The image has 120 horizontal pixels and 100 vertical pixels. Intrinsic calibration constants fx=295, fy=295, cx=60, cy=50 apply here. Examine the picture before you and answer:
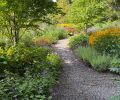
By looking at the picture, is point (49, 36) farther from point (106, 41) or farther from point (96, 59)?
point (96, 59)

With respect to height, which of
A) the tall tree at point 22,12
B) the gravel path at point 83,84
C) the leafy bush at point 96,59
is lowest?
the gravel path at point 83,84

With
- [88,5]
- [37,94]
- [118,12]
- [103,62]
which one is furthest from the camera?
[118,12]

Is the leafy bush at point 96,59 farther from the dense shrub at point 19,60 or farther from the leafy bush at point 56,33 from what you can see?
the leafy bush at point 56,33

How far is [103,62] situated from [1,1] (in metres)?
4.18

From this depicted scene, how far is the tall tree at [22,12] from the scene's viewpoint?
1028 centimetres

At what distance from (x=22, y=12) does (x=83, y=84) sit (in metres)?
3.62

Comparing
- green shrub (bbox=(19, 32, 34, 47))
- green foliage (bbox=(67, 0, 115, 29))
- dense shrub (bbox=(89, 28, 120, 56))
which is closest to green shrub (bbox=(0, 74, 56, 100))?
dense shrub (bbox=(89, 28, 120, 56))

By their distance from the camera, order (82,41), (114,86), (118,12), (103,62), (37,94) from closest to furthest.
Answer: (37,94)
(114,86)
(103,62)
(82,41)
(118,12)

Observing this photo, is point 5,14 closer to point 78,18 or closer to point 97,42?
point 97,42

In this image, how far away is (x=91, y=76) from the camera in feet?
32.9

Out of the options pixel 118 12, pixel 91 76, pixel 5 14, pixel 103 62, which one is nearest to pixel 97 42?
pixel 103 62

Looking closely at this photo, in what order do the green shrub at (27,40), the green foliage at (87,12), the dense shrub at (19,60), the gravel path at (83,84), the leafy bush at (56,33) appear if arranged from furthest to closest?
the leafy bush at (56,33) < the green foliage at (87,12) < the green shrub at (27,40) < the dense shrub at (19,60) < the gravel path at (83,84)

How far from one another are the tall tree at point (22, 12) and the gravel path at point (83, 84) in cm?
222

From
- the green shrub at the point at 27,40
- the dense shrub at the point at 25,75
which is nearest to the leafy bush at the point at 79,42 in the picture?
the green shrub at the point at 27,40
